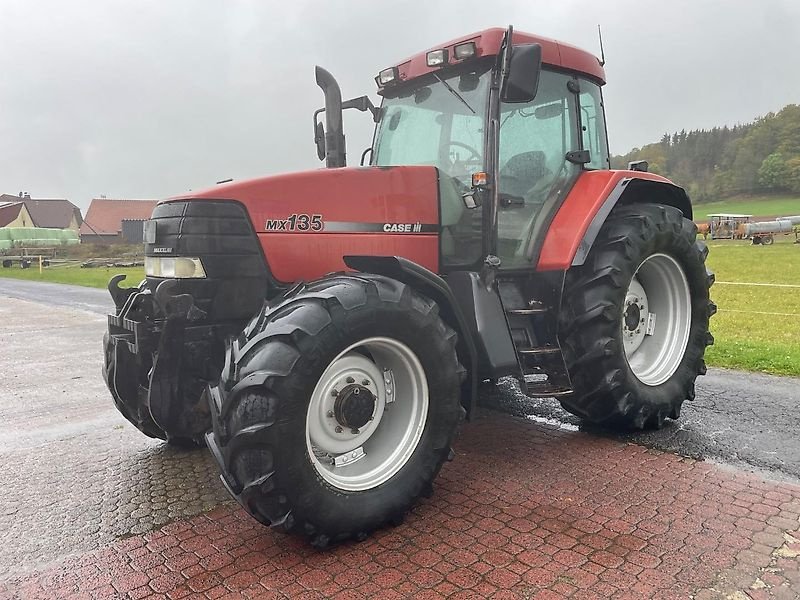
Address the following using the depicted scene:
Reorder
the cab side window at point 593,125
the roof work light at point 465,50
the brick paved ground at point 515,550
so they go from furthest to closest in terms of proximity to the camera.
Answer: the cab side window at point 593,125 < the roof work light at point 465,50 < the brick paved ground at point 515,550

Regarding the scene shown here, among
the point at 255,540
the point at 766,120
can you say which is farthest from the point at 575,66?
the point at 766,120

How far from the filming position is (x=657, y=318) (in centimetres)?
497

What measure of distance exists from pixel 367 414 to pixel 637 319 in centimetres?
256

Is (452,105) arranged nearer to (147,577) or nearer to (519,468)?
(519,468)

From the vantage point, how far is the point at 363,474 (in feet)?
10.5

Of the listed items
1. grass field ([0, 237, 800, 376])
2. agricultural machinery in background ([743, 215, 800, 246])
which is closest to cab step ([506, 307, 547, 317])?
grass field ([0, 237, 800, 376])

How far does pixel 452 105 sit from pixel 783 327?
7.58 m

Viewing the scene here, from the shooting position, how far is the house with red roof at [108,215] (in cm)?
7038

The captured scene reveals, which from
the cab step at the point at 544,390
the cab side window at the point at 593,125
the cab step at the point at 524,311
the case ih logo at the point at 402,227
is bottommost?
the cab step at the point at 544,390

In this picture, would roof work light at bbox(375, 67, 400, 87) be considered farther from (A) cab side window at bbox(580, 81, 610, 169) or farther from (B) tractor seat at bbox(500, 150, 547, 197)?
(A) cab side window at bbox(580, 81, 610, 169)

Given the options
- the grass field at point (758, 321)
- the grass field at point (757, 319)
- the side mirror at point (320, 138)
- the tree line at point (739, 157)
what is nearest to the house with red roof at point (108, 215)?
the grass field at point (757, 319)

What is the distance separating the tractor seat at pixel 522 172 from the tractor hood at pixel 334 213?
0.54 m

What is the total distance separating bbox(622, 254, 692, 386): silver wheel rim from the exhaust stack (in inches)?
92.9

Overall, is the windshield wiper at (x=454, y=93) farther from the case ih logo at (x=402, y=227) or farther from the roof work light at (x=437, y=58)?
the case ih logo at (x=402, y=227)
